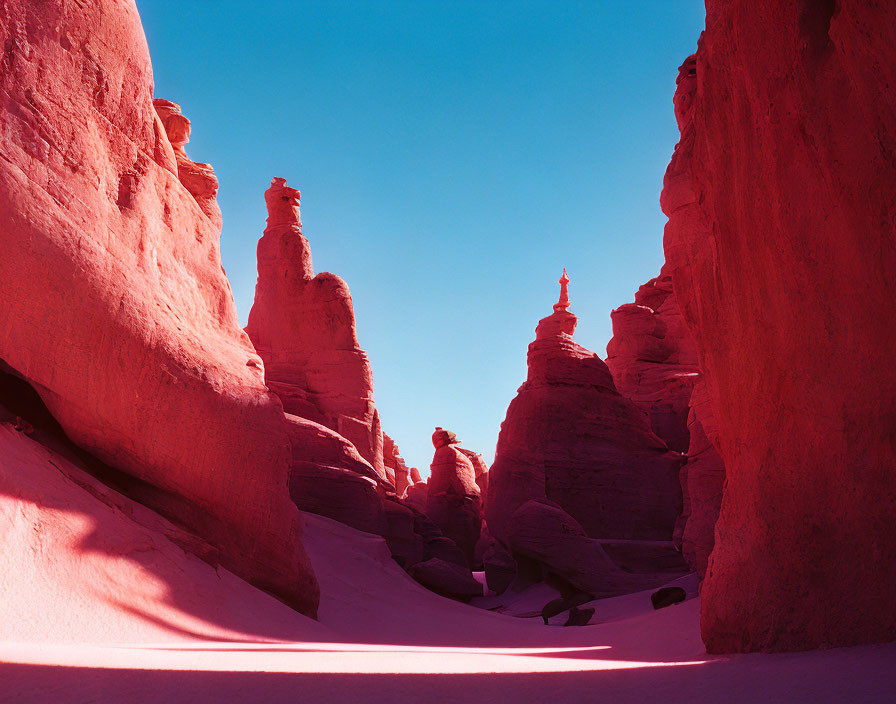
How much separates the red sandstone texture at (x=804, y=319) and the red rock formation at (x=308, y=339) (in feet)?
56.4

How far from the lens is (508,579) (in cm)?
2230

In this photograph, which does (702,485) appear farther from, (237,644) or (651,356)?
(237,644)

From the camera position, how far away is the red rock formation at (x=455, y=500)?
955 inches

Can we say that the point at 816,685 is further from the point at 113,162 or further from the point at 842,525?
the point at 113,162

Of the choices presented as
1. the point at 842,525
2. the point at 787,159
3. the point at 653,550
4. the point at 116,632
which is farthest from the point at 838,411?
the point at 653,550

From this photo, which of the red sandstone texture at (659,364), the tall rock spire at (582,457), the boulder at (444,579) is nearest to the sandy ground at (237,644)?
the boulder at (444,579)

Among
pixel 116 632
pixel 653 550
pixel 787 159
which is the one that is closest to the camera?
pixel 787 159

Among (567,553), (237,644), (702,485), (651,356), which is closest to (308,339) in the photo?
(567,553)

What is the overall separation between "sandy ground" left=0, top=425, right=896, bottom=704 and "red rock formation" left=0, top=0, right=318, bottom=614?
649 mm

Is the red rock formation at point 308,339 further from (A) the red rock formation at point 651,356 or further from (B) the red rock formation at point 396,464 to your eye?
(B) the red rock formation at point 396,464

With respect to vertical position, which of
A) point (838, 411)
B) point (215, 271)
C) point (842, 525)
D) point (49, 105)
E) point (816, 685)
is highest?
point (49, 105)

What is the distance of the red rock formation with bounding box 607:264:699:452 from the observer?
2684 cm

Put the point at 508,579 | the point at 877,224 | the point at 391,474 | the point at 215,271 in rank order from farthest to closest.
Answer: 1. the point at 391,474
2. the point at 508,579
3. the point at 215,271
4. the point at 877,224

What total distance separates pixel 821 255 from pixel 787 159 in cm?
76
